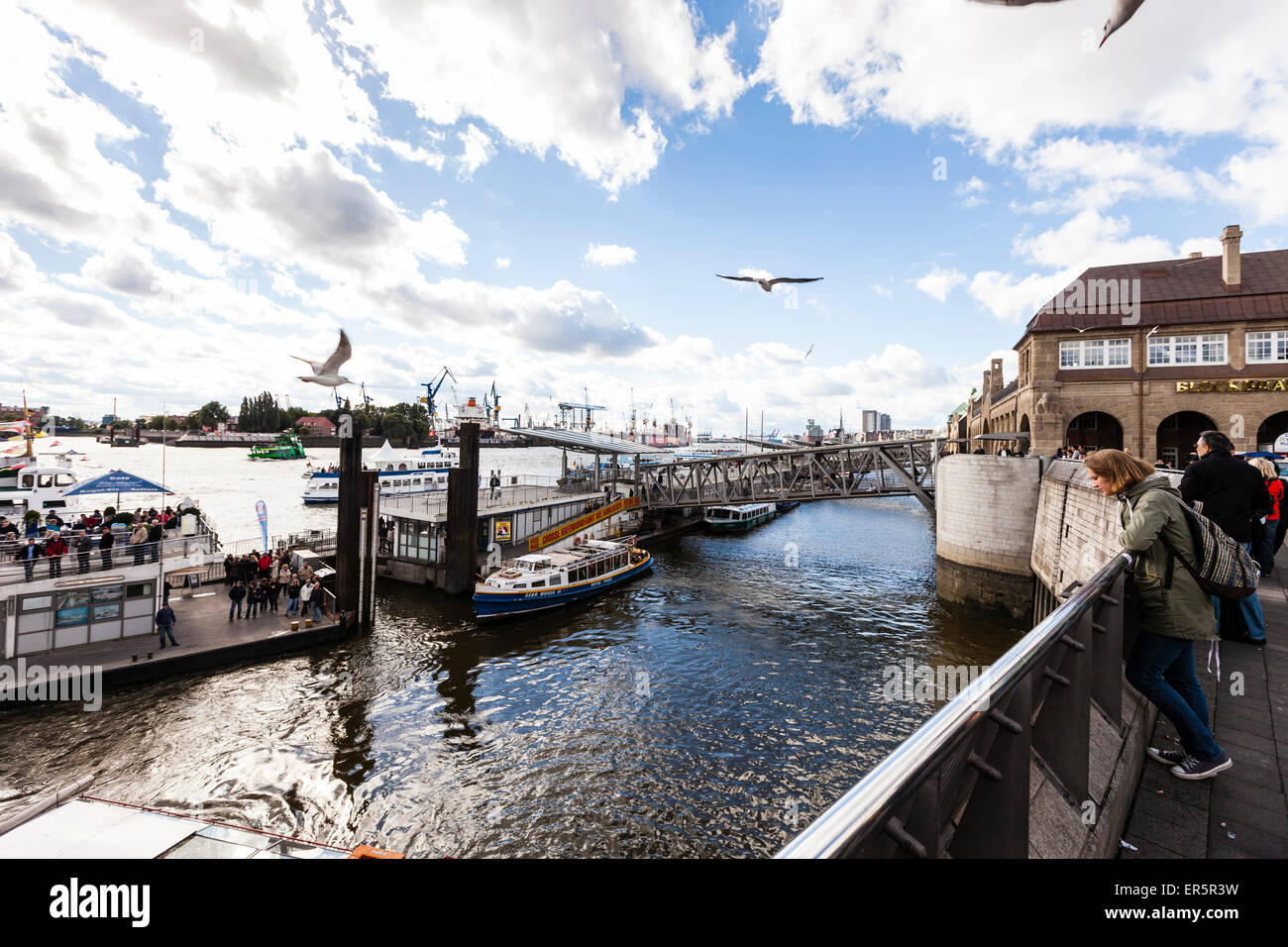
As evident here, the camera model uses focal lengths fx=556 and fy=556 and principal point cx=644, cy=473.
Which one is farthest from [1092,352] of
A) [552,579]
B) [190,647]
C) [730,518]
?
[190,647]

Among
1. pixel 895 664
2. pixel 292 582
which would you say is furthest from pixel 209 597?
pixel 895 664

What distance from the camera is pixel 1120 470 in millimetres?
4598

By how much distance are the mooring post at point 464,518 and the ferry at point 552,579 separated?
2215 millimetres

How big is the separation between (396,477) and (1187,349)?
65066mm

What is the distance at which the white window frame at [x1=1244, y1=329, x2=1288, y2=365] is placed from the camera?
Answer: 31.3 meters

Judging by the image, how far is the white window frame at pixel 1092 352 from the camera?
3406 cm

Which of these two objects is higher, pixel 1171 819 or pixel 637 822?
pixel 1171 819

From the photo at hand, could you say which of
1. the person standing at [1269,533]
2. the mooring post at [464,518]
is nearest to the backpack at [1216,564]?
the person standing at [1269,533]

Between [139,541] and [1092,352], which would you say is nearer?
[139,541]

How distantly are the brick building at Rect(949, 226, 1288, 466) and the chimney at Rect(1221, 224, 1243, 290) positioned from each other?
0.06m

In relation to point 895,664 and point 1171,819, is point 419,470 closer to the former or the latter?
point 895,664

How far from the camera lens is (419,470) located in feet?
208

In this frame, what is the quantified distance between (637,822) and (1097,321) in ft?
132

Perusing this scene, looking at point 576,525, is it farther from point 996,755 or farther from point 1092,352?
point 996,755
